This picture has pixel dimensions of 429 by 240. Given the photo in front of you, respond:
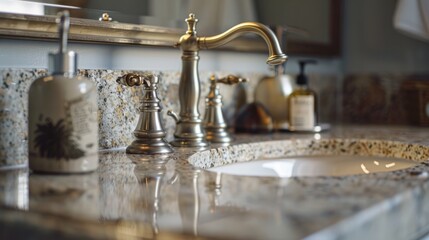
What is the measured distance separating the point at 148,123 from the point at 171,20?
24cm

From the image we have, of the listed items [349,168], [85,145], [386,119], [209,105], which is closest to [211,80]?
[209,105]

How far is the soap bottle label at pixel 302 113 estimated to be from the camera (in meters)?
1.21

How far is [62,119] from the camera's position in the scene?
65cm

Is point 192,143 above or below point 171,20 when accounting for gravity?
below

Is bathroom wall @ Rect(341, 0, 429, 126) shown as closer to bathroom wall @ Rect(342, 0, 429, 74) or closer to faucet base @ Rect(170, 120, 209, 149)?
→ bathroom wall @ Rect(342, 0, 429, 74)

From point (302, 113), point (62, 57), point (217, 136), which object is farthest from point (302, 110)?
point (62, 57)

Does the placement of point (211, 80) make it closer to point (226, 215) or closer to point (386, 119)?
point (226, 215)

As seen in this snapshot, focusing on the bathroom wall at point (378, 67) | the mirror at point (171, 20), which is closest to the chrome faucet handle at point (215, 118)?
the mirror at point (171, 20)

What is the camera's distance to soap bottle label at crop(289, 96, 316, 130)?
3.97 ft

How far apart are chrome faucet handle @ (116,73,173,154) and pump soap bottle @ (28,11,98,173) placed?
0.64ft

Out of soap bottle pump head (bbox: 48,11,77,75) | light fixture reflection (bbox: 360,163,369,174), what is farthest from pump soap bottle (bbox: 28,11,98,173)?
light fixture reflection (bbox: 360,163,369,174)

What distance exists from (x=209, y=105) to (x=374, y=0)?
2.53 feet

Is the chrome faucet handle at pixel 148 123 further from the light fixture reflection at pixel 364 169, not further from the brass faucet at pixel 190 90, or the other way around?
the light fixture reflection at pixel 364 169

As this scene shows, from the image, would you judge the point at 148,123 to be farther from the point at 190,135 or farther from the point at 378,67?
the point at 378,67
